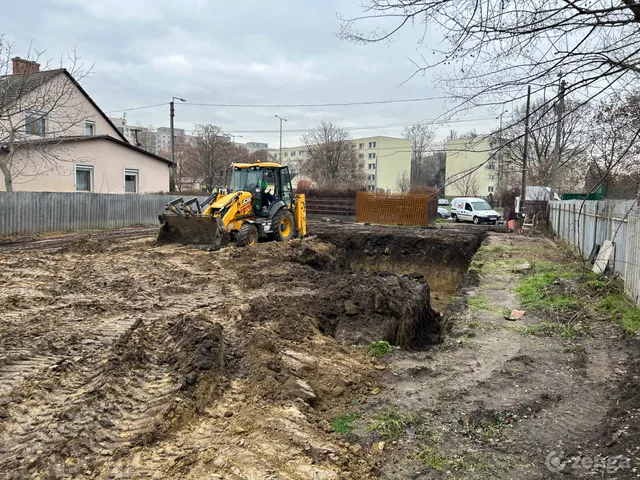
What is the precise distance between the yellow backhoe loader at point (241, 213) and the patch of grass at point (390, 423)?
9.27 m

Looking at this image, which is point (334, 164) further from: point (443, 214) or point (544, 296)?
point (544, 296)

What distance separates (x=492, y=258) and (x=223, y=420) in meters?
11.7

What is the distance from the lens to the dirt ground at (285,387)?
3326 mm

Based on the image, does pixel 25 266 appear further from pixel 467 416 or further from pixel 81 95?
pixel 81 95

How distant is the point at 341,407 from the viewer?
4.29 metres

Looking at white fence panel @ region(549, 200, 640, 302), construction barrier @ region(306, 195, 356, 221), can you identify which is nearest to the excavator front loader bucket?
white fence panel @ region(549, 200, 640, 302)

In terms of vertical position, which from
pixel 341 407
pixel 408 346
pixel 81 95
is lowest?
pixel 408 346

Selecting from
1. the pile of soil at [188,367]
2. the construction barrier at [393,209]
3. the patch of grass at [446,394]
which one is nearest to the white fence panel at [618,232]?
the patch of grass at [446,394]

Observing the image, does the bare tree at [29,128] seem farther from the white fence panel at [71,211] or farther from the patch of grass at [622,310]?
the patch of grass at [622,310]

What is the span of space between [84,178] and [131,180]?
338cm

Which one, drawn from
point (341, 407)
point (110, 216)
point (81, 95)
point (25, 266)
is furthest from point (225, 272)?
point (81, 95)

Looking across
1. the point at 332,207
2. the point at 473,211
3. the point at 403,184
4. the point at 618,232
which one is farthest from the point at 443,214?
the point at 618,232

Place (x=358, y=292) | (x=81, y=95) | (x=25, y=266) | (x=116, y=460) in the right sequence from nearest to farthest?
(x=116, y=460) < (x=358, y=292) < (x=25, y=266) < (x=81, y=95)

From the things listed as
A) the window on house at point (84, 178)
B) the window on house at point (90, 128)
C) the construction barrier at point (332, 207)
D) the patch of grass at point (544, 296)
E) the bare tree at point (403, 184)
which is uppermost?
the window on house at point (90, 128)
